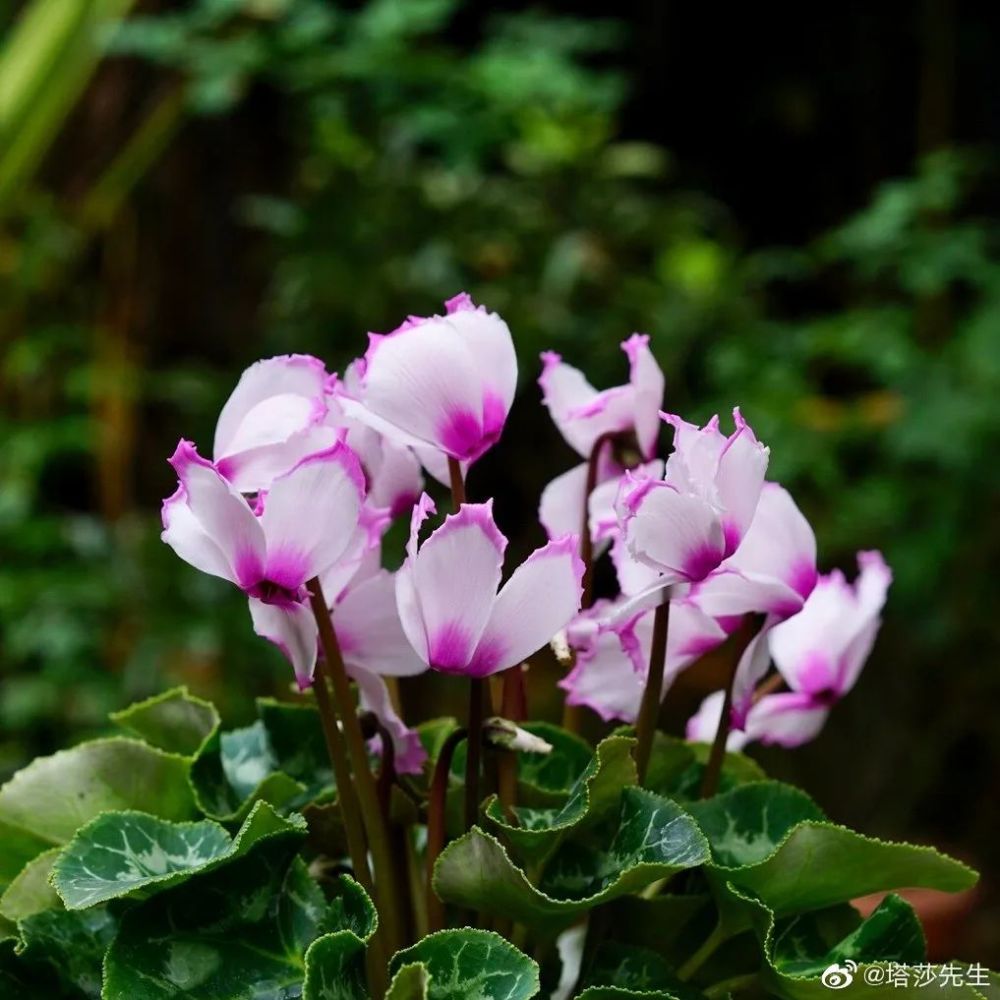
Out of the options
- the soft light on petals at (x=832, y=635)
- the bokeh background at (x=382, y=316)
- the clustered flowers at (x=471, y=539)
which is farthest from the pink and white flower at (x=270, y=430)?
the bokeh background at (x=382, y=316)

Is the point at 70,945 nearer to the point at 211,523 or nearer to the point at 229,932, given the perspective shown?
the point at 229,932

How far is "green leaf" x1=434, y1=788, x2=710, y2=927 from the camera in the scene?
408 mm

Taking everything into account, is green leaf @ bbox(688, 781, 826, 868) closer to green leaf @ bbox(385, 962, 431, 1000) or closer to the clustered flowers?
the clustered flowers

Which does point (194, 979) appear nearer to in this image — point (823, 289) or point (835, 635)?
point (835, 635)

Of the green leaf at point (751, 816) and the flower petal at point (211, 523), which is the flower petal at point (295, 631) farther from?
the green leaf at point (751, 816)

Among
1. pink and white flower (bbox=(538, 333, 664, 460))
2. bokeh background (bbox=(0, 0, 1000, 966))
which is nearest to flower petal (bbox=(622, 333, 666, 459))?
pink and white flower (bbox=(538, 333, 664, 460))

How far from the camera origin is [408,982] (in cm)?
40

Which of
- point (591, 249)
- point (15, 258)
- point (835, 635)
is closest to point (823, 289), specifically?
point (591, 249)

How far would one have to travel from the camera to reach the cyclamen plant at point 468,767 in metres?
0.40

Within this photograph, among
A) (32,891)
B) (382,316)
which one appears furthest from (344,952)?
(382,316)

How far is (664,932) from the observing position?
1.60ft

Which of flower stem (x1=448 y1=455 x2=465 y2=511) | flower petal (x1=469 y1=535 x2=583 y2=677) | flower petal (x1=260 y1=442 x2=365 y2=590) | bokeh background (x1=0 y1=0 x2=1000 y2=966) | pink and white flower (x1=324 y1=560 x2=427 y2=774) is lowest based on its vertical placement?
bokeh background (x1=0 y1=0 x2=1000 y2=966)

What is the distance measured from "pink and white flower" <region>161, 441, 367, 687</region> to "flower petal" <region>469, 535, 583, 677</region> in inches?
2.0

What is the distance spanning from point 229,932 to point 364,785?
67 mm
